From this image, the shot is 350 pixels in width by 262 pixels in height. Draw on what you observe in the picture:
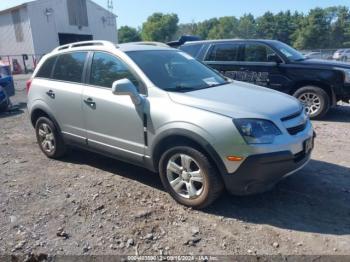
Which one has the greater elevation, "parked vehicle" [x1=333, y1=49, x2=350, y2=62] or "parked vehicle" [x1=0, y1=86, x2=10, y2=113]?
"parked vehicle" [x1=0, y1=86, x2=10, y2=113]

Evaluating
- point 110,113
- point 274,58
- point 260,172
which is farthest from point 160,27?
point 260,172

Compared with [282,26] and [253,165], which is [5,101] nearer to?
[253,165]

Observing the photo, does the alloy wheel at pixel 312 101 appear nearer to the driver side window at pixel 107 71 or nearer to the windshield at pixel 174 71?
the windshield at pixel 174 71

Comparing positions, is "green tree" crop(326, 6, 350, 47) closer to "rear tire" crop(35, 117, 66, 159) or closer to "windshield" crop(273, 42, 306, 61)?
"windshield" crop(273, 42, 306, 61)

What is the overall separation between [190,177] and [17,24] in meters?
36.1

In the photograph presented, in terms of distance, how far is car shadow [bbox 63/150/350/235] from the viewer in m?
3.57

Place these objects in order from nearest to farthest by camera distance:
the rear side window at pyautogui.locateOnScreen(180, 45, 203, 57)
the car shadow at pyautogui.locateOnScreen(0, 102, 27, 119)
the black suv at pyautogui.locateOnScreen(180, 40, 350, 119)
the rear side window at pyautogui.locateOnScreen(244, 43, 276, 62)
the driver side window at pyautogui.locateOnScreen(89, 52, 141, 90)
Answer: the driver side window at pyautogui.locateOnScreen(89, 52, 141, 90)
the black suv at pyautogui.locateOnScreen(180, 40, 350, 119)
the rear side window at pyautogui.locateOnScreen(244, 43, 276, 62)
the rear side window at pyautogui.locateOnScreen(180, 45, 203, 57)
the car shadow at pyautogui.locateOnScreen(0, 102, 27, 119)

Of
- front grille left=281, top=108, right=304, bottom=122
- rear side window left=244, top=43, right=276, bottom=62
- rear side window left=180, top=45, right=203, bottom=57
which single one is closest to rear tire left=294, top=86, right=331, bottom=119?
rear side window left=244, top=43, right=276, bottom=62

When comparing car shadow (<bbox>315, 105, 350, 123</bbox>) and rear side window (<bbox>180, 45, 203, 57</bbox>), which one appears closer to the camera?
car shadow (<bbox>315, 105, 350, 123</bbox>)

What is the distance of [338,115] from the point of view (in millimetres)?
8453

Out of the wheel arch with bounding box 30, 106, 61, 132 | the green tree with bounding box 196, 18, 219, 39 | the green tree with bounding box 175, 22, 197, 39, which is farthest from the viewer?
the green tree with bounding box 175, 22, 197, 39

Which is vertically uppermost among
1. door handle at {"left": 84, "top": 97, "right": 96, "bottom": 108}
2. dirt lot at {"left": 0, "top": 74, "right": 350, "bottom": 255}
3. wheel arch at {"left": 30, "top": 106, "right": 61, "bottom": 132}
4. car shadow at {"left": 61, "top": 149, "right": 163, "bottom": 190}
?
door handle at {"left": 84, "top": 97, "right": 96, "bottom": 108}

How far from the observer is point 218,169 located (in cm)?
357

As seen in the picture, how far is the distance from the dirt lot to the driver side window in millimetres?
1327
